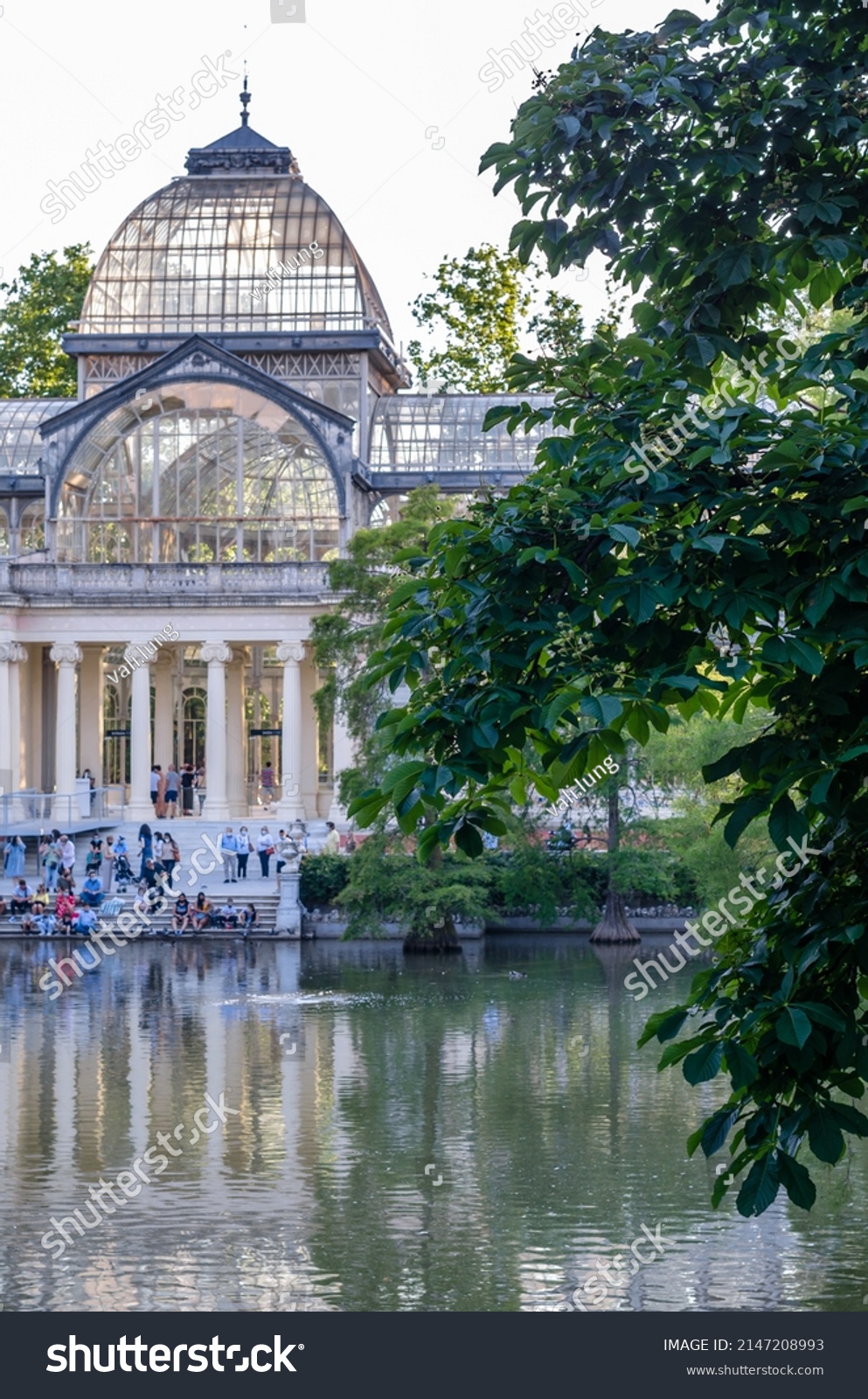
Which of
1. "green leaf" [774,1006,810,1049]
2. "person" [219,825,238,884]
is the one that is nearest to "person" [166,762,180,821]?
"person" [219,825,238,884]

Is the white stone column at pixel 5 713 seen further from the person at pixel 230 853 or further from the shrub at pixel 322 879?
the shrub at pixel 322 879

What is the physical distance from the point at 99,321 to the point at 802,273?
58763 millimetres

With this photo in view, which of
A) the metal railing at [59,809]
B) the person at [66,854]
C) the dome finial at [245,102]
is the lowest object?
the person at [66,854]

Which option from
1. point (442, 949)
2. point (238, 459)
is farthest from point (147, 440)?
point (442, 949)

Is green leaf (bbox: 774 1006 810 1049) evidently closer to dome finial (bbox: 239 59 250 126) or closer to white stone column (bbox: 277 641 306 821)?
white stone column (bbox: 277 641 306 821)

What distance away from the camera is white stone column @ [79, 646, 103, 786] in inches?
2502

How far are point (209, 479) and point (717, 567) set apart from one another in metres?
54.8

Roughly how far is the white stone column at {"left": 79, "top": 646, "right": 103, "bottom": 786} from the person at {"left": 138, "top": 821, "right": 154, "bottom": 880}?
10441mm

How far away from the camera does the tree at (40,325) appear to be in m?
77.9

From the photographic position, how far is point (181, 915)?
45344 mm

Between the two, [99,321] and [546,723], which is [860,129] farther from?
[99,321]

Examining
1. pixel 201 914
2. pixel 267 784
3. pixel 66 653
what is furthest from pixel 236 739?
pixel 201 914

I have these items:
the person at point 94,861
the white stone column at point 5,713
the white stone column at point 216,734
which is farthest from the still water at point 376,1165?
the white stone column at point 5,713

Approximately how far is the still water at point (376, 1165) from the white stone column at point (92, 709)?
94.4ft
